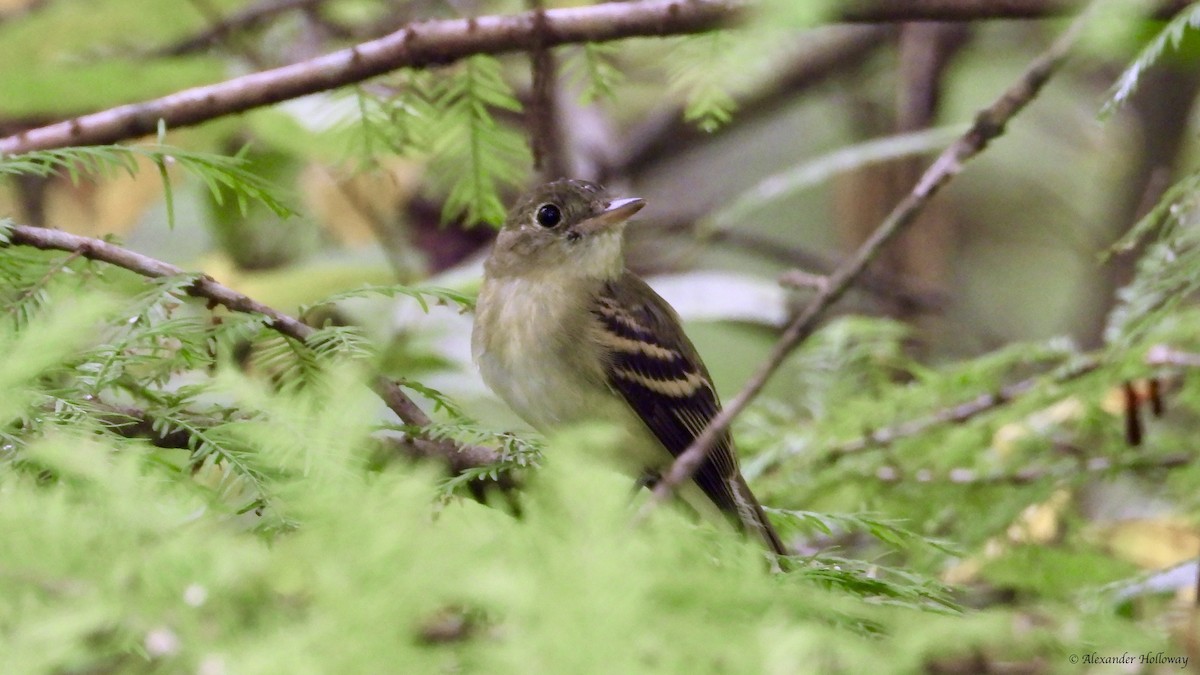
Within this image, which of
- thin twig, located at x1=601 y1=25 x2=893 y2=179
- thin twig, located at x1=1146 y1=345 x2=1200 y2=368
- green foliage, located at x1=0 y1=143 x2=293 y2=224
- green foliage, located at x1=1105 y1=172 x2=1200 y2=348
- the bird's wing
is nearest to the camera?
green foliage, located at x1=0 y1=143 x2=293 y2=224

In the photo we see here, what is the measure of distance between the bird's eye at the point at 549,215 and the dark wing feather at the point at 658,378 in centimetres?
25

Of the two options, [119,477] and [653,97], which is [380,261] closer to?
[653,97]

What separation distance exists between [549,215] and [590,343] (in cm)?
49

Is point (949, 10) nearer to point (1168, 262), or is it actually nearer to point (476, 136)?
point (1168, 262)

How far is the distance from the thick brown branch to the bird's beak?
81cm

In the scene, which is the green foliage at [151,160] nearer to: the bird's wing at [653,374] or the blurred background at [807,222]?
the blurred background at [807,222]

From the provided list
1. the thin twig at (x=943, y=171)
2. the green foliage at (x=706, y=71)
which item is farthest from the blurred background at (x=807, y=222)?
the thin twig at (x=943, y=171)

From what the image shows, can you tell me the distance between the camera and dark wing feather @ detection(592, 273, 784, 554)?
319cm

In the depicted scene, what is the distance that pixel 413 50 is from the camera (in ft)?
8.91

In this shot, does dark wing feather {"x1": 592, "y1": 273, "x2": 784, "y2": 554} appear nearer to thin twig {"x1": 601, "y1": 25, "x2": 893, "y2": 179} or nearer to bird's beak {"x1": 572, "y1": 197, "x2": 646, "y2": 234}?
bird's beak {"x1": 572, "y1": 197, "x2": 646, "y2": 234}

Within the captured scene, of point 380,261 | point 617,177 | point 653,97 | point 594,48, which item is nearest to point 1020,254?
point 653,97

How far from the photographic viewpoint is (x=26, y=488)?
1.44 metres

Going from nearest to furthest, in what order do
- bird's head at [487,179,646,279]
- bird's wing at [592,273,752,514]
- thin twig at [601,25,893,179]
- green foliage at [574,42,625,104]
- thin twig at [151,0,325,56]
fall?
green foliage at [574,42,625,104] < bird's wing at [592,273,752,514] < bird's head at [487,179,646,279] < thin twig at [151,0,325,56] < thin twig at [601,25,893,179]

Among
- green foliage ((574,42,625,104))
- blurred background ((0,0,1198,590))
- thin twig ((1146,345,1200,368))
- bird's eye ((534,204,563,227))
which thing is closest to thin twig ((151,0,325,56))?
blurred background ((0,0,1198,590))
